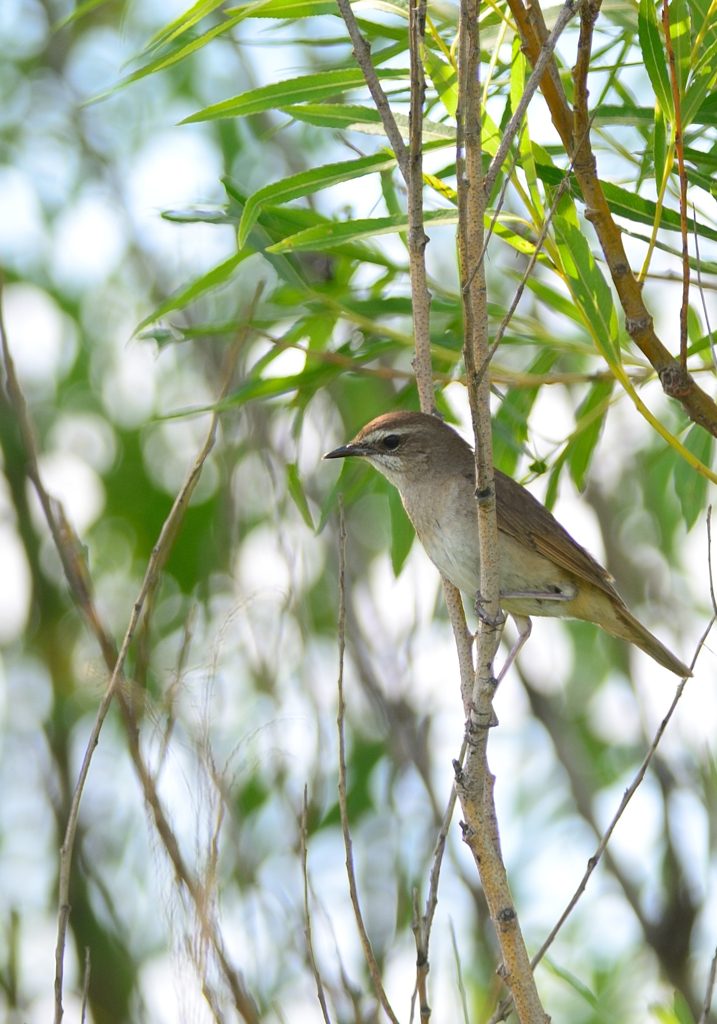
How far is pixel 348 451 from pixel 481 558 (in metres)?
2.05

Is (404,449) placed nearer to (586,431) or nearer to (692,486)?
(586,431)

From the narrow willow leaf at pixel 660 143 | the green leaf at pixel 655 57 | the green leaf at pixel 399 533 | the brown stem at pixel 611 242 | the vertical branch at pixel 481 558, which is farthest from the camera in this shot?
the green leaf at pixel 399 533

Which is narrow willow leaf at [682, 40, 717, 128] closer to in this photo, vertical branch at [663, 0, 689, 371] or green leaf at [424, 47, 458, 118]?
vertical branch at [663, 0, 689, 371]

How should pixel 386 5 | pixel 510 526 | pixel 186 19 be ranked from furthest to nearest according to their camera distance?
pixel 510 526
pixel 386 5
pixel 186 19

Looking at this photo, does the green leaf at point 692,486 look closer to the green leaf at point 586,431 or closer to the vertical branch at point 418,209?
the green leaf at point 586,431

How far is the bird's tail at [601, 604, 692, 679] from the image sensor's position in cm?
512

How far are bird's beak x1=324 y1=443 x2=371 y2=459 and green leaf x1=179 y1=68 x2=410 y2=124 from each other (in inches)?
62.2

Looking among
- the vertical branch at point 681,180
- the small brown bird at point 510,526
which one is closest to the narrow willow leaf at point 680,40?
the vertical branch at point 681,180

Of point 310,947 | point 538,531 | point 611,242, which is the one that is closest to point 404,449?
point 538,531

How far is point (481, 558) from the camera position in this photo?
3191 mm

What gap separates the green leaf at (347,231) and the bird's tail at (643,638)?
207cm

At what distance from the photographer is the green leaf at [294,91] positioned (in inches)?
157

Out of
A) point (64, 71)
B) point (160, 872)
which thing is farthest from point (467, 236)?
point (64, 71)

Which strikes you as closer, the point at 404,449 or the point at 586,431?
the point at 586,431
